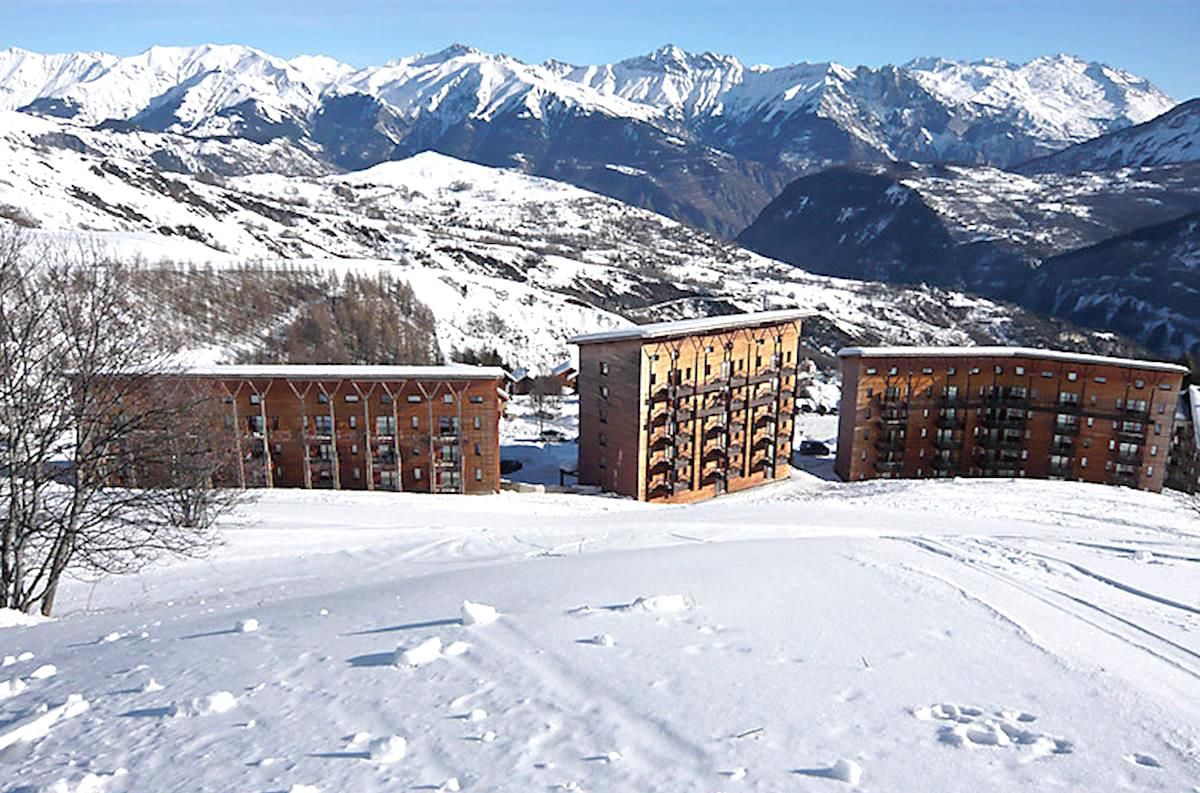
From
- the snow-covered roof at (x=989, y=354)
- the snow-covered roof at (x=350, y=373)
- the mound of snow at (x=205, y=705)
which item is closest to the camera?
the mound of snow at (x=205, y=705)

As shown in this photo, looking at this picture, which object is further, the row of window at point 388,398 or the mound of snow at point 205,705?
the row of window at point 388,398

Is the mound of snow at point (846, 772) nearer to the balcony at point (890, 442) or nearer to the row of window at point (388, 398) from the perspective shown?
the row of window at point (388, 398)

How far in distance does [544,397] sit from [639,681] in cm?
7003

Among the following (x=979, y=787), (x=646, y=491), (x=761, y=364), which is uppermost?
(x=979, y=787)

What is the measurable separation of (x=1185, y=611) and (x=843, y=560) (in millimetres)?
5817

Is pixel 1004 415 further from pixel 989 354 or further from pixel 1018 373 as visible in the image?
pixel 989 354

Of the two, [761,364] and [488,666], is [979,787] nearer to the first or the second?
[488,666]

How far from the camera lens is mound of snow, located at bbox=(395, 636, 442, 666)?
8750 mm

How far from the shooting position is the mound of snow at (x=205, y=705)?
7.71 meters

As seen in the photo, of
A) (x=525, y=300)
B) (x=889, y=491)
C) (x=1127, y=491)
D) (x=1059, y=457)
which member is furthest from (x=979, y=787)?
(x=525, y=300)

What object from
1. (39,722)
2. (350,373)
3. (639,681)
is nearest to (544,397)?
(350,373)

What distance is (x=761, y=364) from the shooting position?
5550 cm

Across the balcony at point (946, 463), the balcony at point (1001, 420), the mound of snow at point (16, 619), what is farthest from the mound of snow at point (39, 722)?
the balcony at point (1001, 420)

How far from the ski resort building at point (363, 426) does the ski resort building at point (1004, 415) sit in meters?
29.7
